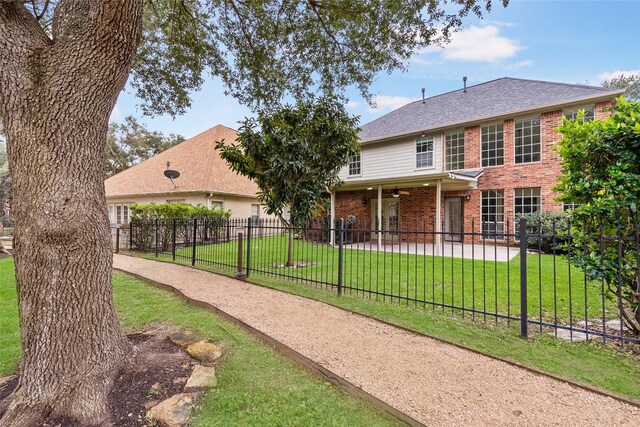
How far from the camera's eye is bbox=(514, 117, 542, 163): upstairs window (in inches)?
490

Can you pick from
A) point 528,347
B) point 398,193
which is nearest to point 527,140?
point 398,193

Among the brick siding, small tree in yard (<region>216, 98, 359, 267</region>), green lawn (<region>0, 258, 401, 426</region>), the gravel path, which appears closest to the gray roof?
the brick siding

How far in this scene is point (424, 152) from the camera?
14734mm

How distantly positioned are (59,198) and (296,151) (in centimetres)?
607

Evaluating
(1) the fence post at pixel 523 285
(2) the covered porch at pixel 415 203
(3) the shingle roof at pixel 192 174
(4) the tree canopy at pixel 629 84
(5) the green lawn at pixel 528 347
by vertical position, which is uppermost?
(4) the tree canopy at pixel 629 84

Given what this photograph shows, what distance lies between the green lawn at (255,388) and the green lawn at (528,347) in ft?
5.72

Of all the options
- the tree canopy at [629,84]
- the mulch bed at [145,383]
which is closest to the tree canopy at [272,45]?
the mulch bed at [145,383]

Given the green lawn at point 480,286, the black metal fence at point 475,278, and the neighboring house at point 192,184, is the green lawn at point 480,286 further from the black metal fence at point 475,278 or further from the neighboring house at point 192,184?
the neighboring house at point 192,184

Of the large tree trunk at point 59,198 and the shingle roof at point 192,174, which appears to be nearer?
the large tree trunk at point 59,198

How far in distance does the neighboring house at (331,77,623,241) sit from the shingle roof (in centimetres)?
677

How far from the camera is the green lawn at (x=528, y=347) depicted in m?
2.86

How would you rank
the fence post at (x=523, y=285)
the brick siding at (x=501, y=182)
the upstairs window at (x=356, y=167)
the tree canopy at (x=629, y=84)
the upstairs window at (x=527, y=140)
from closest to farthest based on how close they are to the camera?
the fence post at (x=523, y=285) → the brick siding at (x=501, y=182) → the upstairs window at (x=527, y=140) → the upstairs window at (x=356, y=167) → the tree canopy at (x=629, y=84)

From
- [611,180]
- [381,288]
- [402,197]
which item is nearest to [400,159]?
[402,197]

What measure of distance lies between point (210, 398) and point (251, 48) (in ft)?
24.7
